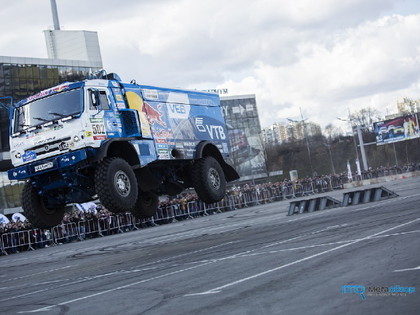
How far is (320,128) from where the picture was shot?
175875mm

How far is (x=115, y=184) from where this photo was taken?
15.0 metres

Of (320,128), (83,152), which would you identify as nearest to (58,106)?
(83,152)

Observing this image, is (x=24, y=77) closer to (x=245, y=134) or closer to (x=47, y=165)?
(x=47, y=165)

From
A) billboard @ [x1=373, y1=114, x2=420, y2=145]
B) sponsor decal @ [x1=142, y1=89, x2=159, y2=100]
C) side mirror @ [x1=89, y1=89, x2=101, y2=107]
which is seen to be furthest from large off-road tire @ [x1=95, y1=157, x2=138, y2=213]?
billboard @ [x1=373, y1=114, x2=420, y2=145]

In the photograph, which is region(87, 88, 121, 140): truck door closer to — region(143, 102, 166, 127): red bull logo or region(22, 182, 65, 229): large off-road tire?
region(143, 102, 166, 127): red bull logo

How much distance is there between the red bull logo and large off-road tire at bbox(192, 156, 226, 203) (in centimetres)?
193

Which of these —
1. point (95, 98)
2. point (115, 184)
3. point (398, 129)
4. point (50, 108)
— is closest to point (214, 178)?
point (115, 184)

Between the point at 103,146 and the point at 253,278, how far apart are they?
5.42 meters

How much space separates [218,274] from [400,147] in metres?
128

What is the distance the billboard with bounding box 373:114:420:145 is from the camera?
8512cm

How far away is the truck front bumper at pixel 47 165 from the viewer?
575 inches

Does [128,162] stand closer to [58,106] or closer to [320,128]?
[58,106]

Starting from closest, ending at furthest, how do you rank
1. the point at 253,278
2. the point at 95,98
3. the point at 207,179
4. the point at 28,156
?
the point at 253,278 < the point at 95,98 < the point at 28,156 < the point at 207,179

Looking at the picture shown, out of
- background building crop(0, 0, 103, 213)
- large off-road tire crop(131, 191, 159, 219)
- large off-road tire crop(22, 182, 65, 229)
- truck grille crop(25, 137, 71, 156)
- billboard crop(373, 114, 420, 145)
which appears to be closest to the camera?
truck grille crop(25, 137, 71, 156)
